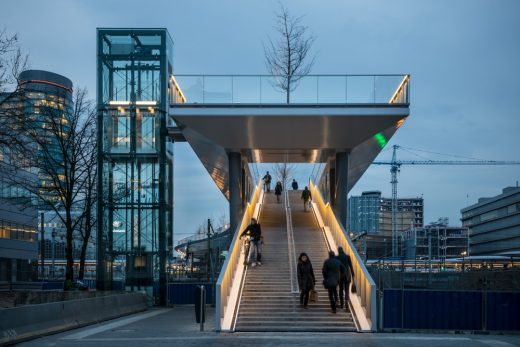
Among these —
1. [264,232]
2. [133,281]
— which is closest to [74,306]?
[264,232]

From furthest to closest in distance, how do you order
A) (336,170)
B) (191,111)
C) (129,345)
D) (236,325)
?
(336,170)
(191,111)
(236,325)
(129,345)

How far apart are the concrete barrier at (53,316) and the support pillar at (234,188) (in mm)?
6229

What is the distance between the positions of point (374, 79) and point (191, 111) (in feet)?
22.2

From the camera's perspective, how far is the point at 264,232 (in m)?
26.1

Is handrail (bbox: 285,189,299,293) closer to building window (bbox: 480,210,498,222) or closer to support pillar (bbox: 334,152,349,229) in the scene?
support pillar (bbox: 334,152,349,229)

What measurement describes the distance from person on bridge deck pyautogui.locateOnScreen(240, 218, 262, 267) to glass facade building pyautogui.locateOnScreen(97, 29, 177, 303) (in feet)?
39.3

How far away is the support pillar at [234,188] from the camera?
27844mm

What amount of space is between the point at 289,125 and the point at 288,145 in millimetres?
3446

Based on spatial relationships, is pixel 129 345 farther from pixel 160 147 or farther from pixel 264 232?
pixel 160 147

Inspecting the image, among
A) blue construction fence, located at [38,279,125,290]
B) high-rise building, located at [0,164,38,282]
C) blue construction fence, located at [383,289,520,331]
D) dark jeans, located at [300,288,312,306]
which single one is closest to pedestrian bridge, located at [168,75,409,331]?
dark jeans, located at [300,288,312,306]

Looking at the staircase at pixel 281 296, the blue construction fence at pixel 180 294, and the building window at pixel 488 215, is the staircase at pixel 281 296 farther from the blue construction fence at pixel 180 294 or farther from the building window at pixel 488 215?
the building window at pixel 488 215

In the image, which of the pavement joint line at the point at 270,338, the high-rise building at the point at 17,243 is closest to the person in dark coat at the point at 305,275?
the pavement joint line at the point at 270,338

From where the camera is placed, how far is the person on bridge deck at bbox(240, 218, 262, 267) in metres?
20.5

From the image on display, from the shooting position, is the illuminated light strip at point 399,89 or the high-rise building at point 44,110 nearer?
the high-rise building at point 44,110
